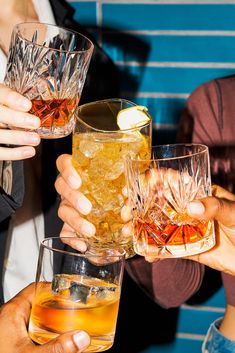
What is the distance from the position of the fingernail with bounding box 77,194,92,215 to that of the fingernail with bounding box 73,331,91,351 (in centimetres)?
35

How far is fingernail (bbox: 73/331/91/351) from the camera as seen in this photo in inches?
50.8

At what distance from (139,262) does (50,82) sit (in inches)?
28.4

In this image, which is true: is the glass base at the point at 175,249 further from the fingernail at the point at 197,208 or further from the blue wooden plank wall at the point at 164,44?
the blue wooden plank wall at the point at 164,44

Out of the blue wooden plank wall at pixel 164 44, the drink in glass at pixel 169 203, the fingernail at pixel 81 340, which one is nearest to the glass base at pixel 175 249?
the drink in glass at pixel 169 203

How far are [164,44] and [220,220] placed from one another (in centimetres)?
154

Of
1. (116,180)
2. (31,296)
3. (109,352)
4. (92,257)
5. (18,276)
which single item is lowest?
(109,352)

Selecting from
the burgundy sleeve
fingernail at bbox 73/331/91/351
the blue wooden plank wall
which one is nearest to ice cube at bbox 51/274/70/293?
fingernail at bbox 73/331/91/351

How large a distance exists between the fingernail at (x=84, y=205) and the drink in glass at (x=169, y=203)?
146mm

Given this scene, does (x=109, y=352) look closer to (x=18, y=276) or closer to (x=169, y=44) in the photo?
(x=18, y=276)

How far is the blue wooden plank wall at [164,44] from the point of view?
Answer: 2865 millimetres

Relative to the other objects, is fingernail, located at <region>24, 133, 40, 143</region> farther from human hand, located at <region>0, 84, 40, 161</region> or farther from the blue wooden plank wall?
the blue wooden plank wall

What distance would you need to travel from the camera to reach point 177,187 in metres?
1.46

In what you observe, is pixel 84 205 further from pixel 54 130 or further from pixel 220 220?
pixel 220 220

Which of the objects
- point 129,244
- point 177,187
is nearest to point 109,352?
point 129,244
